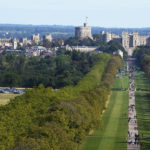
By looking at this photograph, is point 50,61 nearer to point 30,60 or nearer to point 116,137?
point 30,60

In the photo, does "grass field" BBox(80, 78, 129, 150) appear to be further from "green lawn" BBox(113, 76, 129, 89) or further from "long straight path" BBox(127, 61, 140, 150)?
"green lawn" BBox(113, 76, 129, 89)

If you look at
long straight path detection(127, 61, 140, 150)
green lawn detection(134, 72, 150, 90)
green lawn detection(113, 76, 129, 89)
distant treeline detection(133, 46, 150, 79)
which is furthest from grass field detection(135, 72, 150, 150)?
distant treeline detection(133, 46, 150, 79)

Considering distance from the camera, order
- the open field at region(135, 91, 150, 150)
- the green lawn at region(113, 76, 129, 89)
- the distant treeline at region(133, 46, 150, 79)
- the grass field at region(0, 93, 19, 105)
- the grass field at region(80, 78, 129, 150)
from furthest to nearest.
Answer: the distant treeline at region(133, 46, 150, 79) → the green lawn at region(113, 76, 129, 89) → the grass field at region(0, 93, 19, 105) → the open field at region(135, 91, 150, 150) → the grass field at region(80, 78, 129, 150)

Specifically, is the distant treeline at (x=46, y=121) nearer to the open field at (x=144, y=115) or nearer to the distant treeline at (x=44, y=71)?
the open field at (x=144, y=115)

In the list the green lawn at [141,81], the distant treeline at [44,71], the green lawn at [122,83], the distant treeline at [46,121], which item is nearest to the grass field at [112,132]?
the distant treeline at [46,121]

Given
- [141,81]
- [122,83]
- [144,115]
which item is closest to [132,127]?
[144,115]
